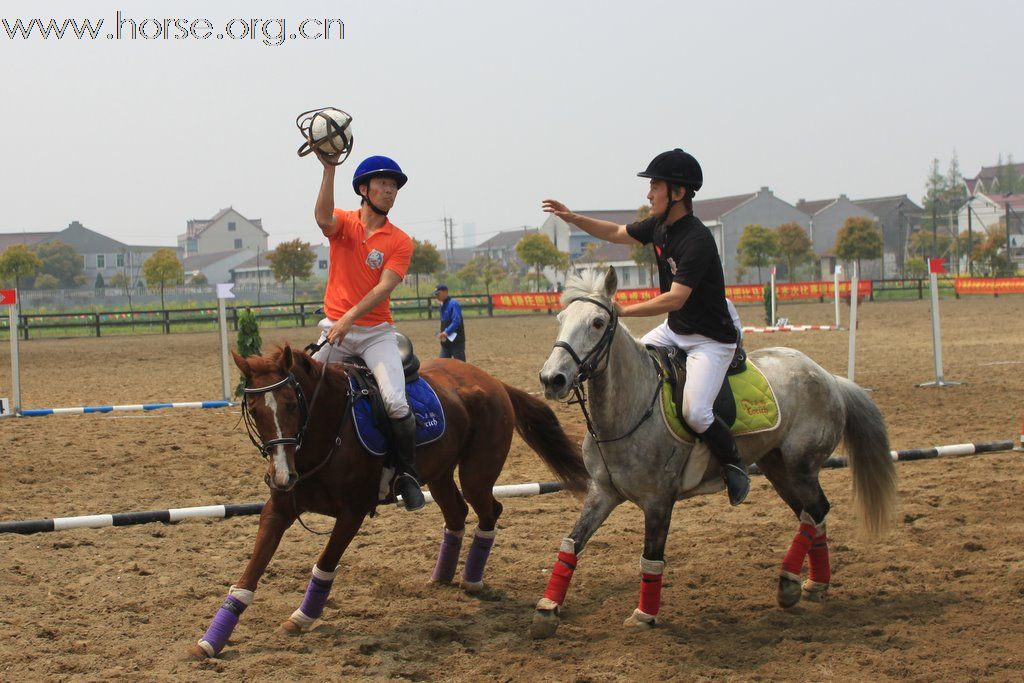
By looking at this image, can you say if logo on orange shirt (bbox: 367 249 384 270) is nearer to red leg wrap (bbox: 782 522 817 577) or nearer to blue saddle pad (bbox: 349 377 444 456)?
blue saddle pad (bbox: 349 377 444 456)


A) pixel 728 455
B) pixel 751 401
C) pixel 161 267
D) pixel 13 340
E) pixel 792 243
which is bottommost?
pixel 728 455

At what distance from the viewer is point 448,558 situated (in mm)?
6707

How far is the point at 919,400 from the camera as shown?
14508mm

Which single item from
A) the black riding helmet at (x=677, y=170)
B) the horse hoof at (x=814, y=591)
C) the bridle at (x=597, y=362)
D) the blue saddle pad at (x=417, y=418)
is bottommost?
the horse hoof at (x=814, y=591)

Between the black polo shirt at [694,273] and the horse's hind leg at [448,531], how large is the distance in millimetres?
1943

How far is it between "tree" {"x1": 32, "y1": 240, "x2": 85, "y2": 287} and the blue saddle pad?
3577 inches

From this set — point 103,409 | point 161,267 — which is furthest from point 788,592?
point 161,267

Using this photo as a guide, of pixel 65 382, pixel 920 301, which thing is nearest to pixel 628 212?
pixel 920 301

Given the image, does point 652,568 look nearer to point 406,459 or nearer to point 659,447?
point 659,447

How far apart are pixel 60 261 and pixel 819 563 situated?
9424 centimetres

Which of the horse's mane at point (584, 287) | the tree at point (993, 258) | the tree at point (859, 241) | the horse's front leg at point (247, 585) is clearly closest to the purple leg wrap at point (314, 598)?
the horse's front leg at point (247, 585)

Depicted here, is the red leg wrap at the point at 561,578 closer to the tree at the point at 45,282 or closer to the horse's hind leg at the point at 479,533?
the horse's hind leg at the point at 479,533

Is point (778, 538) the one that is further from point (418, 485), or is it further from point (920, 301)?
point (920, 301)

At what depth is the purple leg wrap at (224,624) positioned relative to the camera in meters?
5.27
